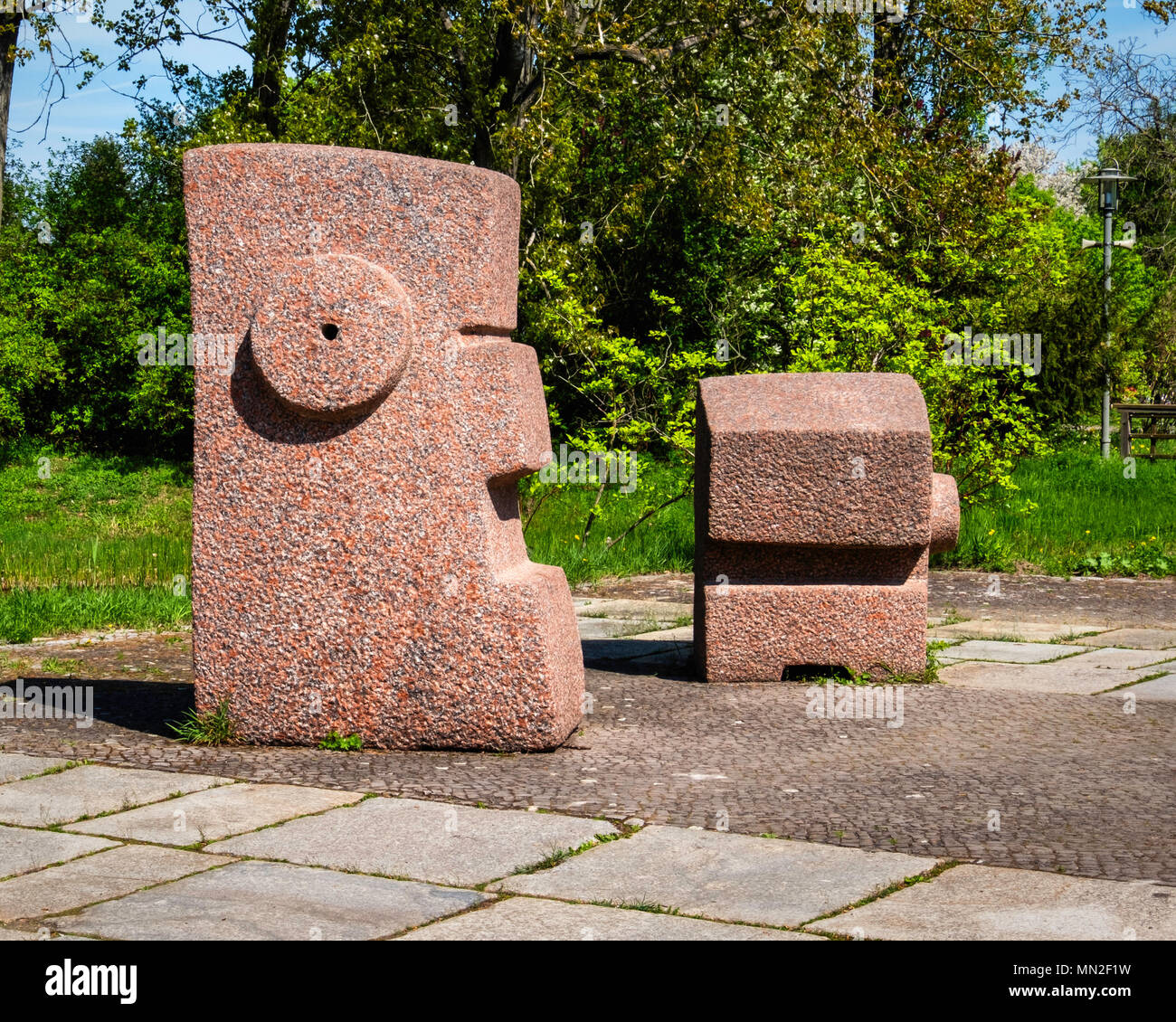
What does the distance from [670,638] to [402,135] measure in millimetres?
8179

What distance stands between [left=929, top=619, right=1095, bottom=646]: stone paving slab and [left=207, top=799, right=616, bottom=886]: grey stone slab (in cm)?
437

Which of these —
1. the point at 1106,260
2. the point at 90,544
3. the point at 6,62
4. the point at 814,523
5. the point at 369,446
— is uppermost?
the point at 6,62

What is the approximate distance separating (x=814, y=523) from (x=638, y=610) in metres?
3.08

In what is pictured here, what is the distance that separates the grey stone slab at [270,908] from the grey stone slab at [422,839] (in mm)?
119

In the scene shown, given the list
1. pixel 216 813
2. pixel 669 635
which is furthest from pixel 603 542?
pixel 216 813

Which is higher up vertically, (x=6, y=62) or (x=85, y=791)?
(x=6, y=62)

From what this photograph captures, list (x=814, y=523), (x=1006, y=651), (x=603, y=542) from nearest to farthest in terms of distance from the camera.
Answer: (x=814, y=523), (x=1006, y=651), (x=603, y=542)

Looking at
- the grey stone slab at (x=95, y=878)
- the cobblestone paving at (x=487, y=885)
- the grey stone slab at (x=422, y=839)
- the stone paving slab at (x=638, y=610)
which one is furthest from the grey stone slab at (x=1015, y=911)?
the stone paving slab at (x=638, y=610)

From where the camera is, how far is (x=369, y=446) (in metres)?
4.90

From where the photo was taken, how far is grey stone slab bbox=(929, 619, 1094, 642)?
25.3 ft

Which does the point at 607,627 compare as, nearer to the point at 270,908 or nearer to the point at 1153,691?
the point at 1153,691

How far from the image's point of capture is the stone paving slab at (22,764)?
15.2 ft

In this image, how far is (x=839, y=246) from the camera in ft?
44.8

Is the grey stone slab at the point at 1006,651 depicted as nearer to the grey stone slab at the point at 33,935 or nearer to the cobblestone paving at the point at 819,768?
the cobblestone paving at the point at 819,768
